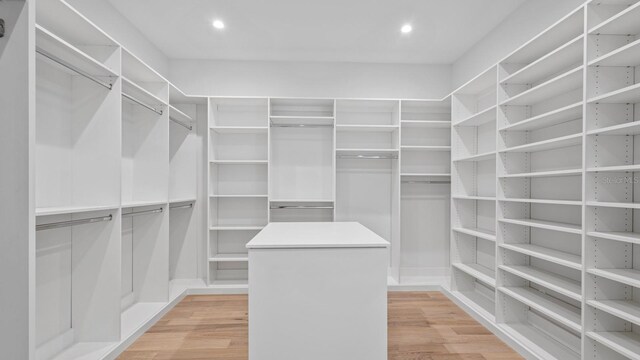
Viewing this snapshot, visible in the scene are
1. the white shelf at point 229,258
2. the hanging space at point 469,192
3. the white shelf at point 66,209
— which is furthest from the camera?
the white shelf at point 229,258

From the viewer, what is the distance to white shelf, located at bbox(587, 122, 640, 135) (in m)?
1.54

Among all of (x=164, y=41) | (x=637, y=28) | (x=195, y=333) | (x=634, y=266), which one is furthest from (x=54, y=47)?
(x=634, y=266)

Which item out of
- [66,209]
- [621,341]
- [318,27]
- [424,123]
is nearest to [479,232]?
[424,123]

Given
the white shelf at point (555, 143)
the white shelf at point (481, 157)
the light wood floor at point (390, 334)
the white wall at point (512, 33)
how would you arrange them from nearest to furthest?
the white shelf at point (555, 143) → the light wood floor at point (390, 334) → the white wall at point (512, 33) → the white shelf at point (481, 157)

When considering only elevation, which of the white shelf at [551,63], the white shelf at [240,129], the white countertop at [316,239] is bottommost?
the white countertop at [316,239]

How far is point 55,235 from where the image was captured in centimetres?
214

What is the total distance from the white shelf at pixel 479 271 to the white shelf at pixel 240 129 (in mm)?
2702

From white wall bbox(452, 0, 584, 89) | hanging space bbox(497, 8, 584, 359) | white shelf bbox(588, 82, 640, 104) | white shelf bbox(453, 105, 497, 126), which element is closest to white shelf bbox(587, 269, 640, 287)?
hanging space bbox(497, 8, 584, 359)

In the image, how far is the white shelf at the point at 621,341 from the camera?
1.59 metres

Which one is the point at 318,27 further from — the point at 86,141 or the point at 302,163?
the point at 86,141

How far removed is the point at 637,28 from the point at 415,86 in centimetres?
250

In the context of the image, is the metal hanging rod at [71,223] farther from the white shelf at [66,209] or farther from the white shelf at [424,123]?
the white shelf at [424,123]

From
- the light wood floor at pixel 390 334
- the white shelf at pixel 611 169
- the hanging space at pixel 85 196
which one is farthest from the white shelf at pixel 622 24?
the hanging space at pixel 85 196

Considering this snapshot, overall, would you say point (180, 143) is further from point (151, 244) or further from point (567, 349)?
point (567, 349)
